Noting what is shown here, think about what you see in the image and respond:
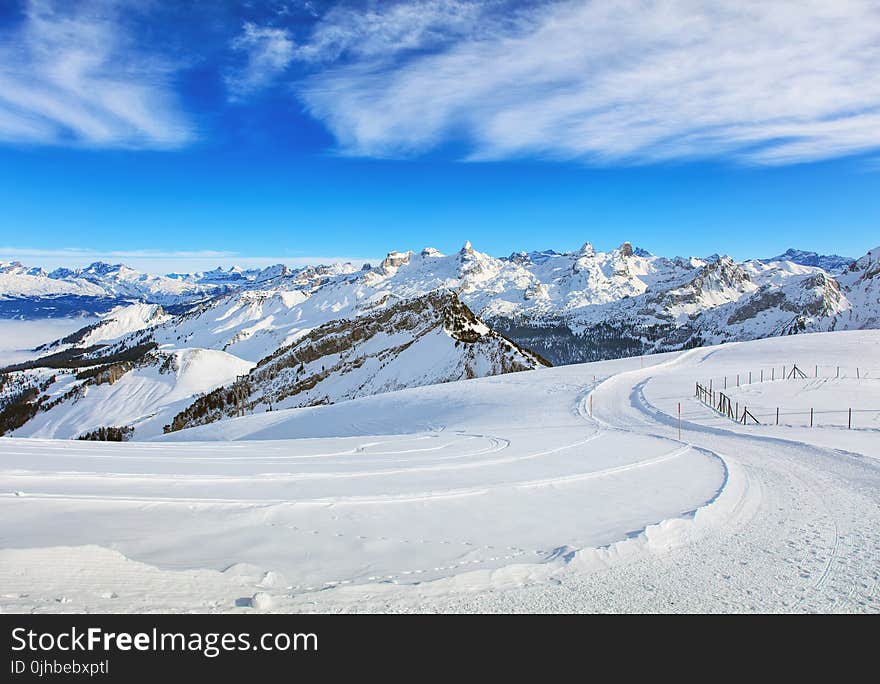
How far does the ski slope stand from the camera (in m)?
6.16

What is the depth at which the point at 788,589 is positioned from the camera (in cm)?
656

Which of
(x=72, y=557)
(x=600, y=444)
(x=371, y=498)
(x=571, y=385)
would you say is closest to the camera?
(x=72, y=557)

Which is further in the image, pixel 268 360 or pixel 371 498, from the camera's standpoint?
pixel 268 360

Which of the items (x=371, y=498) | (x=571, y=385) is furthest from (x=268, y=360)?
(x=371, y=498)

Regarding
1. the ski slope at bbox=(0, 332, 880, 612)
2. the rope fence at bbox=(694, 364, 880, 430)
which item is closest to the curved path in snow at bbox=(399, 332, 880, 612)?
the ski slope at bbox=(0, 332, 880, 612)

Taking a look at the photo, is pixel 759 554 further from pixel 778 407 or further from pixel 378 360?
pixel 378 360

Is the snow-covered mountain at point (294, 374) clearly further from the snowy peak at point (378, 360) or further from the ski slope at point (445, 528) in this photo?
the ski slope at point (445, 528)

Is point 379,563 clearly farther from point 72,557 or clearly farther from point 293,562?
point 72,557

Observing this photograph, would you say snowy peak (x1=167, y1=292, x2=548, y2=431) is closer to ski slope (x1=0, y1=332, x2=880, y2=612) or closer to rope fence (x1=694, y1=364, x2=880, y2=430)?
rope fence (x1=694, y1=364, x2=880, y2=430)

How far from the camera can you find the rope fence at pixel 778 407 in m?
24.7

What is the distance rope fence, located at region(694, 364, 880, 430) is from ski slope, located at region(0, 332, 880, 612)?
22.2ft

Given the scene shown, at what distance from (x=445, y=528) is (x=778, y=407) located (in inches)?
1063

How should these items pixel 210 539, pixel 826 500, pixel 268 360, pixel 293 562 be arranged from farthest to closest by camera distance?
pixel 268 360 < pixel 826 500 < pixel 210 539 < pixel 293 562
